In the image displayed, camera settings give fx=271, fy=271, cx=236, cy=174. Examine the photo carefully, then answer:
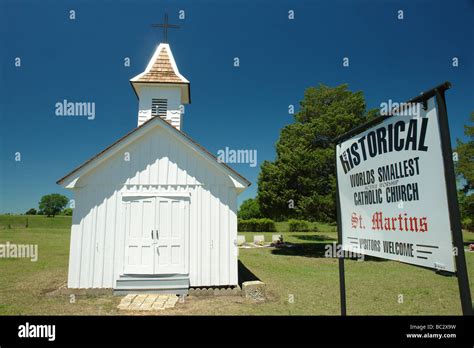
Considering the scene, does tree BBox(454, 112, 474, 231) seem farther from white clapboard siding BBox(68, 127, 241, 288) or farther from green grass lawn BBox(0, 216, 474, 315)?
white clapboard siding BBox(68, 127, 241, 288)

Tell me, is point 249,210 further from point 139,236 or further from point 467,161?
point 139,236

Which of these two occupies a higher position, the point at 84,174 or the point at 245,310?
the point at 84,174

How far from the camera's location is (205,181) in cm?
962

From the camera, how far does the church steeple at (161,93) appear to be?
12445mm

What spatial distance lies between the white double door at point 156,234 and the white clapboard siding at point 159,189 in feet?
0.79

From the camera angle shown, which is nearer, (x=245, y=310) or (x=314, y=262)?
Answer: (x=245, y=310)

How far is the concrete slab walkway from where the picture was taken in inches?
290

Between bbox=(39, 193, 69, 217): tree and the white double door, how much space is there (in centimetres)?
6545

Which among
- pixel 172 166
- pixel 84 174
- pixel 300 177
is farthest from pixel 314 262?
pixel 84 174

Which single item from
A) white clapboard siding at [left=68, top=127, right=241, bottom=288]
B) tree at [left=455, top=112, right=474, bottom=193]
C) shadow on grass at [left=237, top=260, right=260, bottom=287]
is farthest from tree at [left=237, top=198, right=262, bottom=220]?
white clapboard siding at [left=68, top=127, right=241, bottom=288]

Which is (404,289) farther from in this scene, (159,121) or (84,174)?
(84,174)
